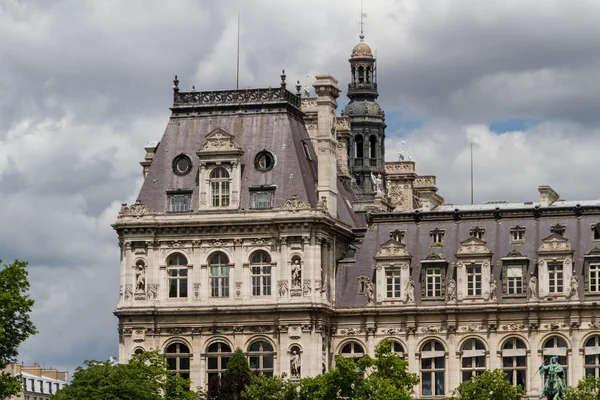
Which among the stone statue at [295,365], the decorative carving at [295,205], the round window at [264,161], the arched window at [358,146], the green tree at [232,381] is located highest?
the arched window at [358,146]

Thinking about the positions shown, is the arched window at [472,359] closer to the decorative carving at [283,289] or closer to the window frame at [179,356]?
the decorative carving at [283,289]

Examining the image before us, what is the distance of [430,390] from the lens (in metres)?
149

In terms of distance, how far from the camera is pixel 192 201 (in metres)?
151

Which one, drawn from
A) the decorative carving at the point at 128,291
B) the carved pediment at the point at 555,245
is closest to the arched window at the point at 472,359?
the carved pediment at the point at 555,245

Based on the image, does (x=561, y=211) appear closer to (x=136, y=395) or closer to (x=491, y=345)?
(x=491, y=345)

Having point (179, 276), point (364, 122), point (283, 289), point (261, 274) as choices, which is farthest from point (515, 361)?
point (364, 122)

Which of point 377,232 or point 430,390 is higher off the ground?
point 377,232

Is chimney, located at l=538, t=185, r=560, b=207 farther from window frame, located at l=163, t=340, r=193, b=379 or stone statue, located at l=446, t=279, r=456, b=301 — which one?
window frame, located at l=163, t=340, r=193, b=379

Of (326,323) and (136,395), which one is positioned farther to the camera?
(326,323)

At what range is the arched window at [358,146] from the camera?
19425 centimetres

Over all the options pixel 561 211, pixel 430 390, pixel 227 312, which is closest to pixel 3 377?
pixel 227 312

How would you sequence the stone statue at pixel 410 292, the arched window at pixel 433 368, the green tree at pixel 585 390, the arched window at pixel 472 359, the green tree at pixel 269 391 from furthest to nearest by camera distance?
the stone statue at pixel 410 292 < the arched window at pixel 433 368 < the arched window at pixel 472 359 < the green tree at pixel 269 391 < the green tree at pixel 585 390

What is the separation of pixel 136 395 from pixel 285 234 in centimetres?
1650

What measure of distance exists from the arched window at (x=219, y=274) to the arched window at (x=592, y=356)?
24.3m
